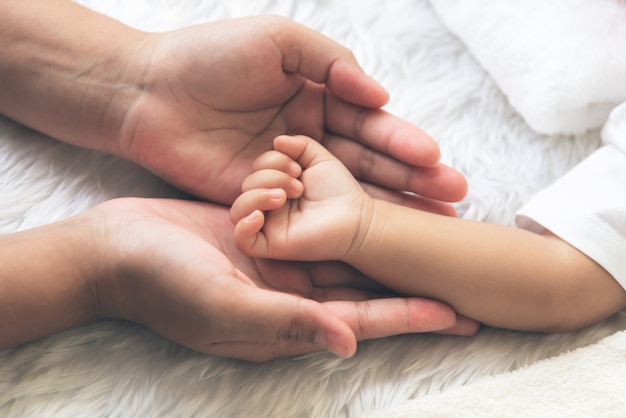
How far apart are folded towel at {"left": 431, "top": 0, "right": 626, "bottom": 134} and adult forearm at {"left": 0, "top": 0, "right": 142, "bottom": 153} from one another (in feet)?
1.67

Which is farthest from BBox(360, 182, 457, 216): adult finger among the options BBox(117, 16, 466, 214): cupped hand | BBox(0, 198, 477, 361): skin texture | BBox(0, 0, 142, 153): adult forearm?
BBox(0, 0, 142, 153): adult forearm

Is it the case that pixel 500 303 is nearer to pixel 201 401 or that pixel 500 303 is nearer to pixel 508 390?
pixel 508 390

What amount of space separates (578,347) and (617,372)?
58mm

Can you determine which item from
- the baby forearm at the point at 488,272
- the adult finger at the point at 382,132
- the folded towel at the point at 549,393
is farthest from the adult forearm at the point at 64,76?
the folded towel at the point at 549,393

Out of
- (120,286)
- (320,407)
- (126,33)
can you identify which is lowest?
(320,407)

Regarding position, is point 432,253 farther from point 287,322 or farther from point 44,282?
point 44,282

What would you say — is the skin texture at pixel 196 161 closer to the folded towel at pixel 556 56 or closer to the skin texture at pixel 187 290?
the skin texture at pixel 187 290

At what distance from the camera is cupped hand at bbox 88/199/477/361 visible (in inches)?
26.5

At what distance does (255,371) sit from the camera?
80 centimetres

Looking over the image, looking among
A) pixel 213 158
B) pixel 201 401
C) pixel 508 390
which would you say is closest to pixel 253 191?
pixel 213 158

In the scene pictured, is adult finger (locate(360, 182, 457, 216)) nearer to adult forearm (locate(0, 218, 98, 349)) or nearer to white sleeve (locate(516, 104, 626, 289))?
white sleeve (locate(516, 104, 626, 289))

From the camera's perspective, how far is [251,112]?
90 cm

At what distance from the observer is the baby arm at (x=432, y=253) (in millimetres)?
797

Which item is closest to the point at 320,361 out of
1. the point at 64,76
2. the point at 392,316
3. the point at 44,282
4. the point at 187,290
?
the point at 392,316
